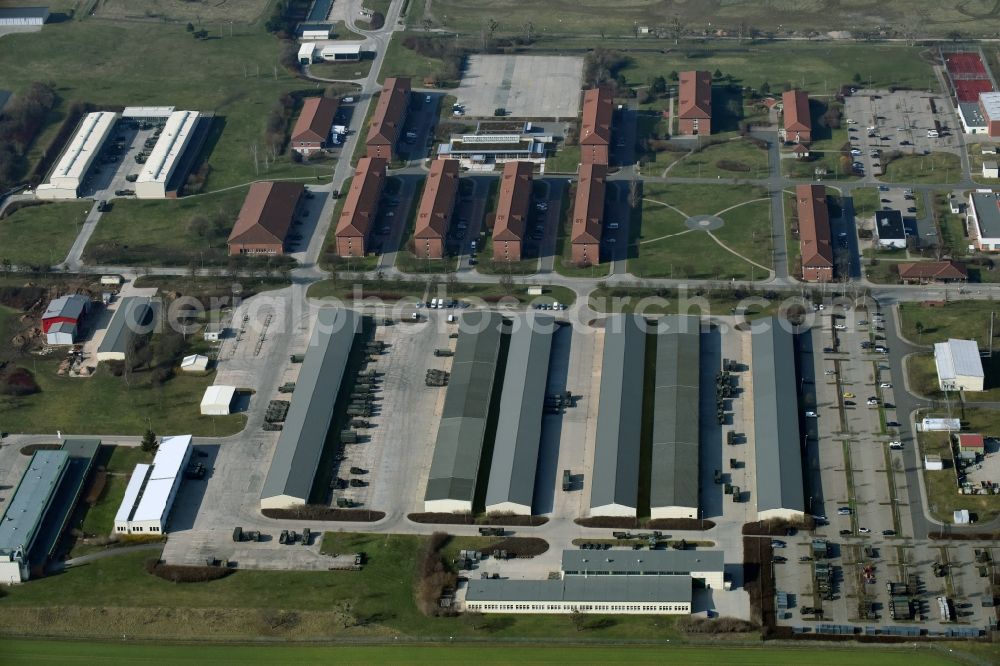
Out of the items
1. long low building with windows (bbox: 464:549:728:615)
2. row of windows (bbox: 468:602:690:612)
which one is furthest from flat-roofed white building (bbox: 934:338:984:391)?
row of windows (bbox: 468:602:690:612)

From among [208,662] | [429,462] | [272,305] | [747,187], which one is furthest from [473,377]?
[747,187]

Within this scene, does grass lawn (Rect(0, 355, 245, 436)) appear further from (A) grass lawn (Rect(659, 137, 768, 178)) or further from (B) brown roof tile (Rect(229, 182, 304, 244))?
(A) grass lawn (Rect(659, 137, 768, 178))

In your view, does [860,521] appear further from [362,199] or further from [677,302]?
[362,199]

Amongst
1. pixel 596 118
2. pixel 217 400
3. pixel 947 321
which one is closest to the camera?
pixel 217 400

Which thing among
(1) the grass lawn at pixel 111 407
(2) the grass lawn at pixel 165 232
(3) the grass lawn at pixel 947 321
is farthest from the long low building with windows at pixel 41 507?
(3) the grass lawn at pixel 947 321

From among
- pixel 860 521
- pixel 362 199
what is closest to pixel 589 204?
pixel 362 199

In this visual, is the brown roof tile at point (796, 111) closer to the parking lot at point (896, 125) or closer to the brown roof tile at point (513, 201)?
the parking lot at point (896, 125)
